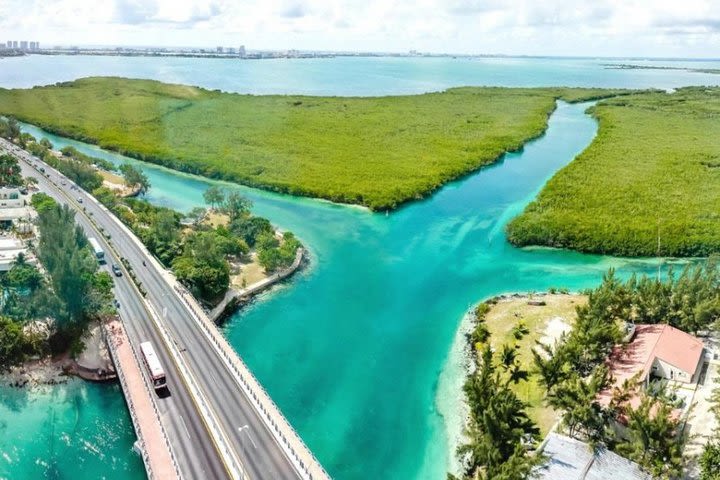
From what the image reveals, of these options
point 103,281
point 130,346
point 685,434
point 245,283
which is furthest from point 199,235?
point 685,434

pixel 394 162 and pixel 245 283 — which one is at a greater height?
pixel 394 162

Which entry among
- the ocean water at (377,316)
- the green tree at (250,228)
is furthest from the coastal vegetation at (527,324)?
the green tree at (250,228)

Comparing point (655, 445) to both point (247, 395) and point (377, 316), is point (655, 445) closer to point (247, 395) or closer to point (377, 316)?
point (247, 395)

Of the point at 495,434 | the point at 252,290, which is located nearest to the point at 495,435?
the point at 495,434

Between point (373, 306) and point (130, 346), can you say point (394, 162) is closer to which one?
point (373, 306)

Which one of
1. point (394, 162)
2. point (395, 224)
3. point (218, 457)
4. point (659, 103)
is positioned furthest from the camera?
point (659, 103)

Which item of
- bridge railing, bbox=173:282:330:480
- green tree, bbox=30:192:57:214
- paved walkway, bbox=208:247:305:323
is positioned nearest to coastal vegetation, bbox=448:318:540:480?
bridge railing, bbox=173:282:330:480

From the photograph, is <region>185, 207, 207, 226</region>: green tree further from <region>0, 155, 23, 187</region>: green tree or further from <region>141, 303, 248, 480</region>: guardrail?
<region>141, 303, 248, 480</region>: guardrail

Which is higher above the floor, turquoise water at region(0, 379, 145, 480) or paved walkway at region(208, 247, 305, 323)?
paved walkway at region(208, 247, 305, 323)
